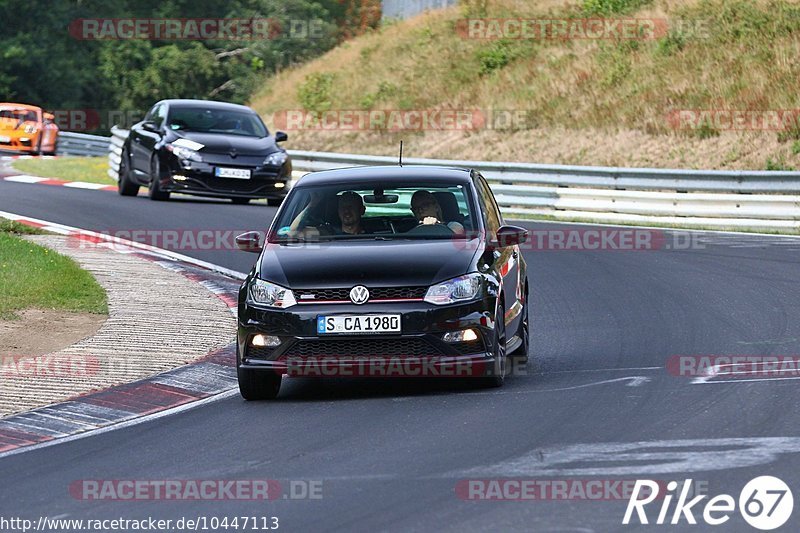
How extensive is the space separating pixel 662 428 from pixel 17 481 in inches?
136

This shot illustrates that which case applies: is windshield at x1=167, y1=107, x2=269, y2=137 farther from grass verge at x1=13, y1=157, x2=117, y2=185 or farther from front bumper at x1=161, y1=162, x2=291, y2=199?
grass verge at x1=13, y1=157, x2=117, y2=185

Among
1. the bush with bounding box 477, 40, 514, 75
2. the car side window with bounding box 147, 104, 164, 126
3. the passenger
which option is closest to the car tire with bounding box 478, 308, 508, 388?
the passenger

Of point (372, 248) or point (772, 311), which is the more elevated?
point (372, 248)

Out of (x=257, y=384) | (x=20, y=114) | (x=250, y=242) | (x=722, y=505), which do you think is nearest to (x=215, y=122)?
(x=250, y=242)

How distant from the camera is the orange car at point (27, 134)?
42438mm

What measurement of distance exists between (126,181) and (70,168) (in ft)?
28.3

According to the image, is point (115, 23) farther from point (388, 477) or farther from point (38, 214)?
point (388, 477)

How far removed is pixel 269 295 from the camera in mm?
10023

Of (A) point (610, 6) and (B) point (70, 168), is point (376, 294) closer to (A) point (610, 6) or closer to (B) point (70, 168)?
(B) point (70, 168)

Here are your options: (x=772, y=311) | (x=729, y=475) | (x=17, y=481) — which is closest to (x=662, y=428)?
(x=729, y=475)

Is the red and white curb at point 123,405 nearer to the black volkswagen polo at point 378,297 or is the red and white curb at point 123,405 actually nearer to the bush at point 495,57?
the black volkswagen polo at point 378,297

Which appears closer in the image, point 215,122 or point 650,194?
point 650,194

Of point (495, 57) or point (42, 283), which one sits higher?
point (495, 57)

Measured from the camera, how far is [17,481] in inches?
303
